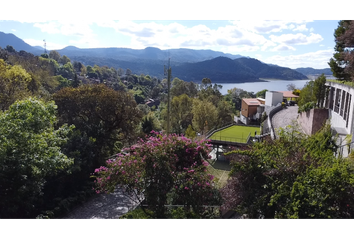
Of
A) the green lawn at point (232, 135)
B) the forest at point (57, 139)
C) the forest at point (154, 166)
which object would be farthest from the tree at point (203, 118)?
the forest at point (154, 166)

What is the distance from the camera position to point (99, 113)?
16719mm

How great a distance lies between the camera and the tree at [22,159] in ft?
30.5

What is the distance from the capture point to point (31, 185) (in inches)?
400

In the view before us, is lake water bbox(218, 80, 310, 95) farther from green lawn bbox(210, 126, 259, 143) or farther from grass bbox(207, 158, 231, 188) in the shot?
grass bbox(207, 158, 231, 188)

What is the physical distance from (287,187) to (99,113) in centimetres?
1274

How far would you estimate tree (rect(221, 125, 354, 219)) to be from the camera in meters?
5.73

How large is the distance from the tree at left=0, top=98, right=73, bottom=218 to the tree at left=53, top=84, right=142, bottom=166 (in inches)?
214

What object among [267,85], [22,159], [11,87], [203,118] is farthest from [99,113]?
[267,85]

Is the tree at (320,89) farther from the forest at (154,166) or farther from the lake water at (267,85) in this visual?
the lake water at (267,85)

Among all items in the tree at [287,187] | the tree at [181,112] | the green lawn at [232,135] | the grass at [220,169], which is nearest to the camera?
the tree at [287,187]

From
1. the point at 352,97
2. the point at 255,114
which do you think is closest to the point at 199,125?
the point at 255,114

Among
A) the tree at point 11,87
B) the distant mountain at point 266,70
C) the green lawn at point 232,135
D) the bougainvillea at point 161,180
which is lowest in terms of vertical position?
the green lawn at point 232,135

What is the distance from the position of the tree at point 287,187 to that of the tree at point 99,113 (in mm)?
10740
